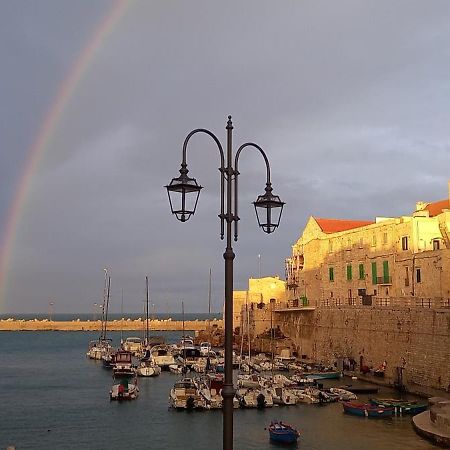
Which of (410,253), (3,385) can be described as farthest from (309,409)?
(3,385)

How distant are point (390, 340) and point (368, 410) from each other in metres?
9.73

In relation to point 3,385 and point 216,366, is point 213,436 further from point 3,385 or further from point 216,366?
A: point 3,385

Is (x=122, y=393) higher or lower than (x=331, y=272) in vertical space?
lower

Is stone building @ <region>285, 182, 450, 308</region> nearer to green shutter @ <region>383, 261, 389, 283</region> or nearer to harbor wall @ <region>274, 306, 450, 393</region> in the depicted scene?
green shutter @ <region>383, 261, 389, 283</region>

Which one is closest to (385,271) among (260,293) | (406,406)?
(406,406)

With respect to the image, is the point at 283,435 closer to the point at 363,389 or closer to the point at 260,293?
the point at 363,389

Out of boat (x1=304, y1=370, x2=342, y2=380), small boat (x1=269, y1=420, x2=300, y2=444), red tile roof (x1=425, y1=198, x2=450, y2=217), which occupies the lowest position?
small boat (x1=269, y1=420, x2=300, y2=444)

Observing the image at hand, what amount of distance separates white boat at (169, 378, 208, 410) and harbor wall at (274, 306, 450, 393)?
42.4 ft

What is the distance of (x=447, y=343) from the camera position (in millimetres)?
32531

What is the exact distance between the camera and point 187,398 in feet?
112

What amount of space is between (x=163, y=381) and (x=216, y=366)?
6.24 meters

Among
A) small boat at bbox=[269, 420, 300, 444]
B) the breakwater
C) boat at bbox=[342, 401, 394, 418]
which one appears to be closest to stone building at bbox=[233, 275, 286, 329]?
boat at bbox=[342, 401, 394, 418]

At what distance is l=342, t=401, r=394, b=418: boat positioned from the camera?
30406 mm

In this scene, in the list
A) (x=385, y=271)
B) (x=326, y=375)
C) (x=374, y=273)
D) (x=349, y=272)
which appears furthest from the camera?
(x=349, y=272)
